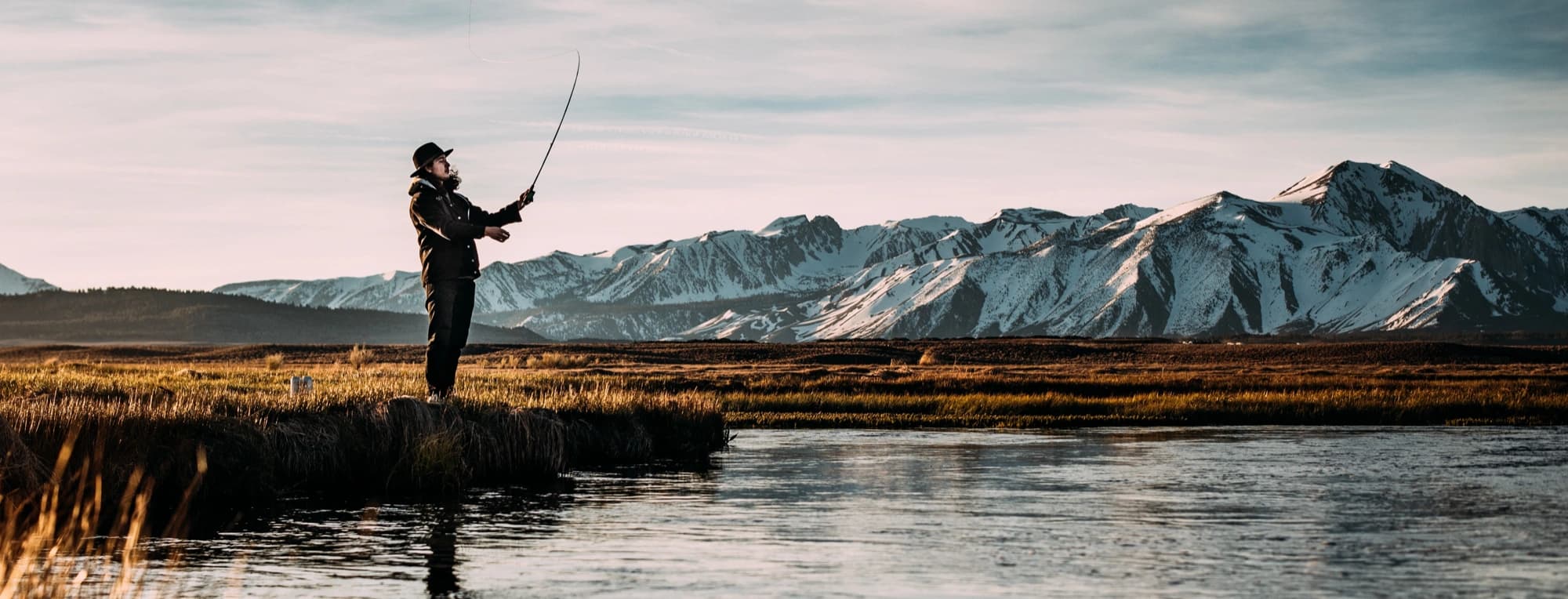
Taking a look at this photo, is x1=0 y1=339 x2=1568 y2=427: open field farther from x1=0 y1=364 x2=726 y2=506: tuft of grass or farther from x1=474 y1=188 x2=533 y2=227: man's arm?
x1=474 y1=188 x2=533 y2=227: man's arm

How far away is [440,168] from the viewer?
23781 mm

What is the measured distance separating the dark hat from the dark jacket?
0.21 meters

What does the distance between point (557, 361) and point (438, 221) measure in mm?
69093

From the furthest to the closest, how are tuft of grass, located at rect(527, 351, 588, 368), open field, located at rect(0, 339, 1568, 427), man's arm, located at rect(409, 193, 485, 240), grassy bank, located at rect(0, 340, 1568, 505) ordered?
1. tuft of grass, located at rect(527, 351, 588, 368)
2. open field, located at rect(0, 339, 1568, 427)
3. man's arm, located at rect(409, 193, 485, 240)
4. grassy bank, located at rect(0, 340, 1568, 505)

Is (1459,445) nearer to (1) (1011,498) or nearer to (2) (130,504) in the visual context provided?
(1) (1011,498)

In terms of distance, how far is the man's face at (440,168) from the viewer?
77.7ft

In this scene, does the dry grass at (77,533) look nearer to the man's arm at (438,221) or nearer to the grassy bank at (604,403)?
the grassy bank at (604,403)

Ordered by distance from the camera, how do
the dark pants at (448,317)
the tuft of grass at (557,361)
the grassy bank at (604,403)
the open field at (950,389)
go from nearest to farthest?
the grassy bank at (604,403), the dark pants at (448,317), the open field at (950,389), the tuft of grass at (557,361)

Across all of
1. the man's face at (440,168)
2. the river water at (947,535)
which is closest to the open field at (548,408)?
the river water at (947,535)

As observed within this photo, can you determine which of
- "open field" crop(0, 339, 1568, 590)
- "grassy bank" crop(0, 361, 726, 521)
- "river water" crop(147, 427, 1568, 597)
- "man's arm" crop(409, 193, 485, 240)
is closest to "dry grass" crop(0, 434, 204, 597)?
"open field" crop(0, 339, 1568, 590)

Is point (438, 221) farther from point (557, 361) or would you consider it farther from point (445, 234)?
point (557, 361)

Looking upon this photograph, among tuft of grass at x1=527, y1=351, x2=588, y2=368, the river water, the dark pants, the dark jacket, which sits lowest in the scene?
the river water

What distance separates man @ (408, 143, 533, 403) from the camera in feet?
76.4

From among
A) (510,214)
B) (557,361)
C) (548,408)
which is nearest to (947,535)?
(510,214)
